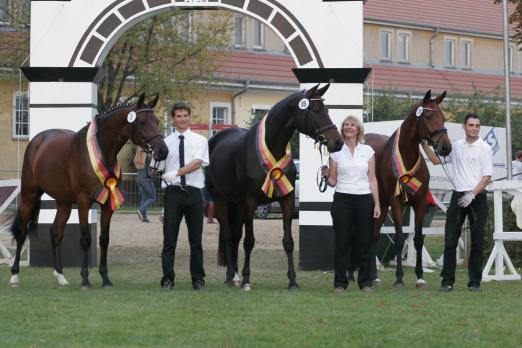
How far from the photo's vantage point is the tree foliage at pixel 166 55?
32.6 metres

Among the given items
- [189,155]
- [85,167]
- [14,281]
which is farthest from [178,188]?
[14,281]

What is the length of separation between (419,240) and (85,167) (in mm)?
3825

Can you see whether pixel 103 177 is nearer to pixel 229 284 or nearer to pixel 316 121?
pixel 229 284

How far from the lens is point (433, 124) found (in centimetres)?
1276

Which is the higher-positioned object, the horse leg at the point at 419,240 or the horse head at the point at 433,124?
the horse head at the point at 433,124

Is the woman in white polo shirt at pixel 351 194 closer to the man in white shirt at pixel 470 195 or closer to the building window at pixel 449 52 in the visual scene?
the man in white shirt at pixel 470 195

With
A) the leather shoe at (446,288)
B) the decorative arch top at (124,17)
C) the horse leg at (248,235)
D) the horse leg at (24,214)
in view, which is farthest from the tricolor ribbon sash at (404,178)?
the horse leg at (24,214)

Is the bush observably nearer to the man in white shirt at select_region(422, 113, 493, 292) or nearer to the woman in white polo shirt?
the man in white shirt at select_region(422, 113, 493, 292)

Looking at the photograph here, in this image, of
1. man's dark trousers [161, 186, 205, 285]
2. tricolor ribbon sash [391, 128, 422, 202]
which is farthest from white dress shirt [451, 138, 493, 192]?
man's dark trousers [161, 186, 205, 285]

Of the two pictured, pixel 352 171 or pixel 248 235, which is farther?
pixel 248 235

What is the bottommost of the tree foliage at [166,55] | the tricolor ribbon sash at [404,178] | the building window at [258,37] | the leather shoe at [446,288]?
the leather shoe at [446,288]

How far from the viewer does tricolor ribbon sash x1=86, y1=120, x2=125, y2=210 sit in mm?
12625

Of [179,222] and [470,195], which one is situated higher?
[470,195]

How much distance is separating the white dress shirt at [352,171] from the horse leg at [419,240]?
117cm
